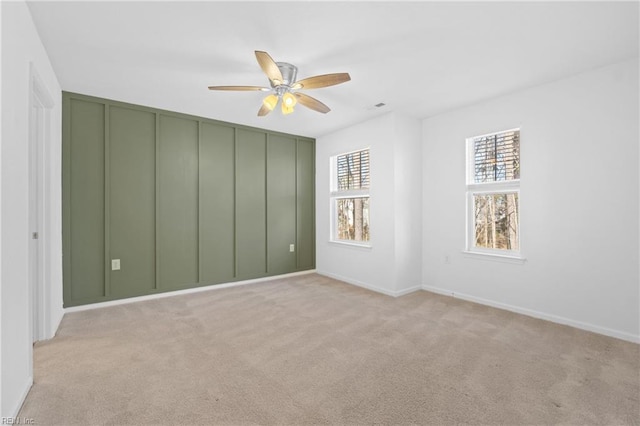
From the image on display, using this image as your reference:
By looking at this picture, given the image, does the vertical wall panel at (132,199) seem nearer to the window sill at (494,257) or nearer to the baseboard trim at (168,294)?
the baseboard trim at (168,294)

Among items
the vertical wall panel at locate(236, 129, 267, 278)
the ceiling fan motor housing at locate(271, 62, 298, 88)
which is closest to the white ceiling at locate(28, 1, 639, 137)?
the ceiling fan motor housing at locate(271, 62, 298, 88)

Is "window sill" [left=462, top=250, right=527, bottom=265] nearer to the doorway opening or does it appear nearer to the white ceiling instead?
the white ceiling

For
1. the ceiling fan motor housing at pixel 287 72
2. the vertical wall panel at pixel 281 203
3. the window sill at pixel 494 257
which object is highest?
the ceiling fan motor housing at pixel 287 72

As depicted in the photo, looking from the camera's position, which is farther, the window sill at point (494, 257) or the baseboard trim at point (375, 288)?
the baseboard trim at point (375, 288)

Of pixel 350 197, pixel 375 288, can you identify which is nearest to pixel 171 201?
pixel 350 197

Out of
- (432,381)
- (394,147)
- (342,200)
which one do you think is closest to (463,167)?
(394,147)

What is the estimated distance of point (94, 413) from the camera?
69.9 inches

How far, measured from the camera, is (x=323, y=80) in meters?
2.54

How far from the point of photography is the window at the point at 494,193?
3596mm

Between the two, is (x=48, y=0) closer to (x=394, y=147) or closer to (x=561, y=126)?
(x=394, y=147)

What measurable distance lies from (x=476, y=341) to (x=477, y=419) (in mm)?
1129

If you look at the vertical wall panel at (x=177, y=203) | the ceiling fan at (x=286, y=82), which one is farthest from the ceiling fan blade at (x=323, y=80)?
the vertical wall panel at (x=177, y=203)

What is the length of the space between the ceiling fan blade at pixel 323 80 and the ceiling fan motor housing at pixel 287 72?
0.63 ft

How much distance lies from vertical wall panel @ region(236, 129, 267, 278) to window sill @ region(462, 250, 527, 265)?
10.0 ft
